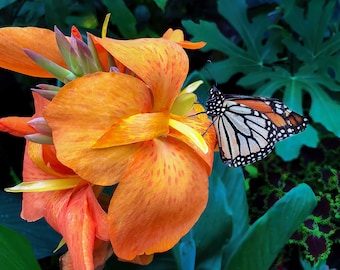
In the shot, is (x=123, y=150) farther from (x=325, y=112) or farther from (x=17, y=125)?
(x=325, y=112)

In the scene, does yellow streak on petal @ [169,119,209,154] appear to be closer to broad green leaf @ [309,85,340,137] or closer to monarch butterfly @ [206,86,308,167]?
monarch butterfly @ [206,86,308,167]

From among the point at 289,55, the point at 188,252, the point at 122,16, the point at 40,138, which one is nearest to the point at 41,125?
the point at 40,138

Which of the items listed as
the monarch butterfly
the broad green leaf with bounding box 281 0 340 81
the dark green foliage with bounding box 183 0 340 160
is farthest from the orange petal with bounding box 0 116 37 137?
the broad green leaf with bounding box 281 0 340 81

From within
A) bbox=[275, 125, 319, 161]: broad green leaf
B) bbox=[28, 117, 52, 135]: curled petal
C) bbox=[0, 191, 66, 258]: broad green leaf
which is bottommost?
bbox=[0, 191, 66, 258]: broad green leaf

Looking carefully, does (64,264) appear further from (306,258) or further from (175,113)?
(306,258)

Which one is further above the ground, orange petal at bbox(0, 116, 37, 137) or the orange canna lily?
orange petal at bbox(0, 116, 37, 137)
